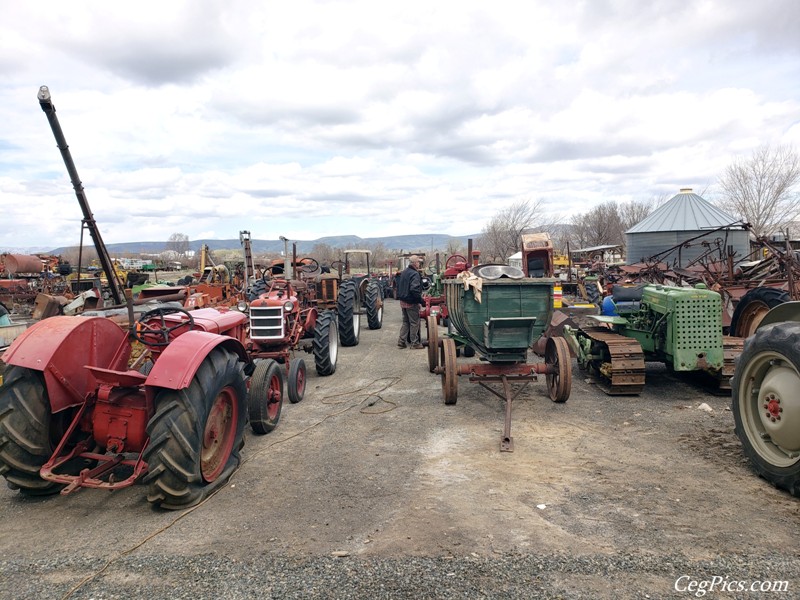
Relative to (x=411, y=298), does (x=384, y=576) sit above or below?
below

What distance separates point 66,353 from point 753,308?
914 centimetres

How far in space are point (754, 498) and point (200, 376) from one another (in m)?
4.09

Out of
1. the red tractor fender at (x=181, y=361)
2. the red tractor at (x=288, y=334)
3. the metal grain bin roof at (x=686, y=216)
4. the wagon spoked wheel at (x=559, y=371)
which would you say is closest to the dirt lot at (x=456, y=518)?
the wagon spoked wheel at (x=559, y=371)

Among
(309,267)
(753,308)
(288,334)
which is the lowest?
(288,334)

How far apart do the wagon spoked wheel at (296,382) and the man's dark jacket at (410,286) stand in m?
3.63

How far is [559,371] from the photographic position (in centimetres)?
636

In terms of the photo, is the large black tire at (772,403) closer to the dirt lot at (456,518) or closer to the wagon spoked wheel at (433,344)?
the dirt lot at (456,518)

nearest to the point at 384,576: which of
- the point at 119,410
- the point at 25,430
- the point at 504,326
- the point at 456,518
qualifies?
the point at 456,518

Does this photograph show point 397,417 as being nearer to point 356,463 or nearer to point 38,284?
point 356,463

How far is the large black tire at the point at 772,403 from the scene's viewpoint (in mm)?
3707

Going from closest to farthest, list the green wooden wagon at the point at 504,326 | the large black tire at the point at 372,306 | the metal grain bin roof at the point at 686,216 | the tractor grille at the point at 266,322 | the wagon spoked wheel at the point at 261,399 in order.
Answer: the wagon spoked wheel at the point at 261,399 → the green wooden wagon at the point at 504,326 → the tractor grille at the point at 266,322 → the large black tire at the point at 372,306 → the metal grain bin roof at the point at 686,216

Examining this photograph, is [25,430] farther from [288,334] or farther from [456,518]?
[288,334]

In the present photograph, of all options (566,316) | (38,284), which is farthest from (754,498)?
(38,284)

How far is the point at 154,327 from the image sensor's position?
15.6ft
